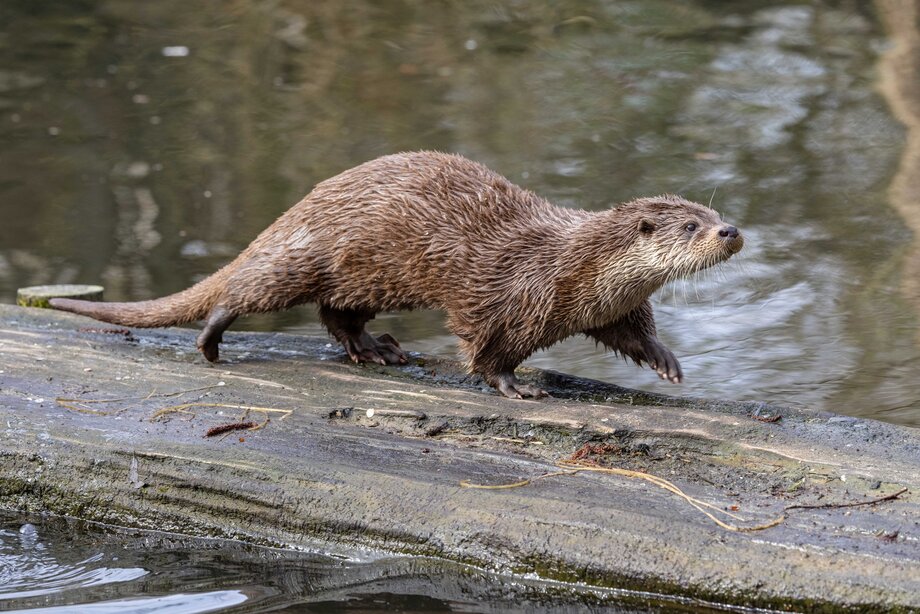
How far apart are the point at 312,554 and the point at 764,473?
4.01ft

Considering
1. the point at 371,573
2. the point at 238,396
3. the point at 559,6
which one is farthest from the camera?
the point at 559,6

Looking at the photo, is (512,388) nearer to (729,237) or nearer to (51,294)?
(729,237)

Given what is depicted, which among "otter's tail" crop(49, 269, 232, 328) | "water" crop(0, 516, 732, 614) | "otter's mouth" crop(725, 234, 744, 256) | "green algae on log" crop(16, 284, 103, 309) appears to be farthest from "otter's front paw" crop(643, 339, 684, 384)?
"green algae on log" crop(16, 284, 103, 309)

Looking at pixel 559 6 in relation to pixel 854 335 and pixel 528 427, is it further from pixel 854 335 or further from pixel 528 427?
pixel 528 427

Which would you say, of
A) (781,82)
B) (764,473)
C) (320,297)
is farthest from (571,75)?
(764,473)

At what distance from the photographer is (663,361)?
4.11 metres

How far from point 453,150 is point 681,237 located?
4.92m

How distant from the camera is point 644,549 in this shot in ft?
9.89

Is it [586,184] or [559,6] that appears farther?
[559,6]

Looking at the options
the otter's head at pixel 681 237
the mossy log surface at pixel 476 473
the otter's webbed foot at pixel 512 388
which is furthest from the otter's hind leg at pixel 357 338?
the otter's head at pixel 681 237

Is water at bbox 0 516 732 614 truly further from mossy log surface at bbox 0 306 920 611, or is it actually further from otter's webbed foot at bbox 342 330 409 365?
otter's webbed foot at bbox 342 330 409 365

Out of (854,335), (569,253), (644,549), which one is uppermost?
(569,253)

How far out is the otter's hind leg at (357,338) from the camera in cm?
443

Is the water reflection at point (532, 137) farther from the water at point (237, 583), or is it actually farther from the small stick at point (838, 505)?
the small stick at point (838, 505)
